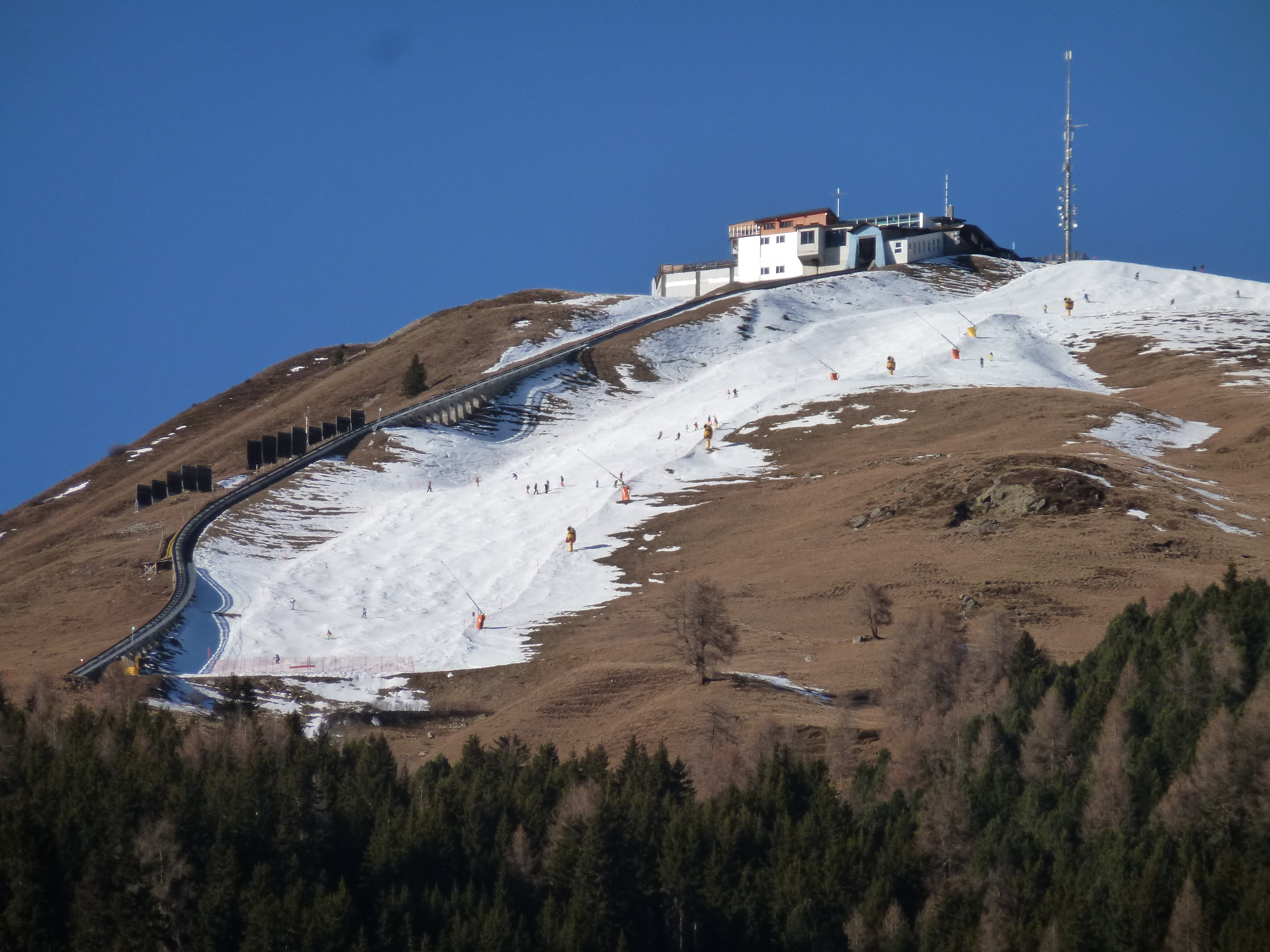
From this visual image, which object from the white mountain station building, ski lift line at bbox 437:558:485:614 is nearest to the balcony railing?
the white mountain station building

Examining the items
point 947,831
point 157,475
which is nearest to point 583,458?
point 157,475

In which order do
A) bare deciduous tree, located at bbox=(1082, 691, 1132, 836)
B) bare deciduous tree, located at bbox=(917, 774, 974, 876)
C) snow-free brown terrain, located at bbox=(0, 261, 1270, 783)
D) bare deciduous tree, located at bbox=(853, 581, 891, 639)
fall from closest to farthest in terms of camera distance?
bare deciduous tree, located at bbox=(1082, 691, 1132, 836) → bare deciduous tree, located at bbox=(917, 774, 974, 876) → snow-free brown terrain, located at bbox=(0, 261, 1270, 783) → bare deciduous tree, located at bbox=(853, 581, 891, 639)

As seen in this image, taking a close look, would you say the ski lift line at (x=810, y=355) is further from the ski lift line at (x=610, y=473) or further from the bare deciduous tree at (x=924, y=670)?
the bare deciduous tree at (x=924, y=670)

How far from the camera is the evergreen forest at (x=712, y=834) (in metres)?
28.6

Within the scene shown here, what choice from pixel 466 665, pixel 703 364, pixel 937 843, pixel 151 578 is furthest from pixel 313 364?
pixel 937 843

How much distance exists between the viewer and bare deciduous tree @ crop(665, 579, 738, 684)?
138 feet

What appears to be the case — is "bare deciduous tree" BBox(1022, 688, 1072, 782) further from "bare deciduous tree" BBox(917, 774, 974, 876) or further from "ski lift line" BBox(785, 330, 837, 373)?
"ski lift line" BBox(785, 330, 837, 373)

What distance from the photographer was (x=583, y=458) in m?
74.0

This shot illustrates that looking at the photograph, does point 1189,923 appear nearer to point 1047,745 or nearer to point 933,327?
point 1047,745

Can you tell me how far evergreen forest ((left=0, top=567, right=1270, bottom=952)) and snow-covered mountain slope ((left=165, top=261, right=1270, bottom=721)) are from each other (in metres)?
14.5

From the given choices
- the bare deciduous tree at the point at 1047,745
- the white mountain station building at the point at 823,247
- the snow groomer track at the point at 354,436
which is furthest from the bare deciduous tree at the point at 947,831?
the white mountain station building at the point at 823,247

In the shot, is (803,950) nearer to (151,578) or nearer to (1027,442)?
(151,578)

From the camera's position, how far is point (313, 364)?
11706 cm

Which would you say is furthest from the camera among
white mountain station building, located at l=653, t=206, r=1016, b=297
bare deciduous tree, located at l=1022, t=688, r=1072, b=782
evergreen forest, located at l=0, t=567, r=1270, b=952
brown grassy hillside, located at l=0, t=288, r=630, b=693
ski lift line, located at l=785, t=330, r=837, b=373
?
white mountain station building, located at l=653, t=206, r=1016, b=297
